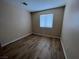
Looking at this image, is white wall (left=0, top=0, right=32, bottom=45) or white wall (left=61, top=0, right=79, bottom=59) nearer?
white wall (left=61, top=0, right=79, bottom=59)

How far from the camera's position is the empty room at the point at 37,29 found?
1.81 m

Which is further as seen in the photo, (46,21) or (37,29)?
(37,29)

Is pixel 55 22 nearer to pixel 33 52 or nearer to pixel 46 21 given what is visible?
pixel 46 21

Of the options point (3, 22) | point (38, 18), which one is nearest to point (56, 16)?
point (38, 18)

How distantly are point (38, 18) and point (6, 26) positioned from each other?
249cm

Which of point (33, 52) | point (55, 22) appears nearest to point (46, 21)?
point (55, 22)

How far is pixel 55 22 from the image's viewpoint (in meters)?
3.53

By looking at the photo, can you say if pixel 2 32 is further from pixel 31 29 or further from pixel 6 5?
pixel 31 29

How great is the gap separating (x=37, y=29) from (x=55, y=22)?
5.57 feet

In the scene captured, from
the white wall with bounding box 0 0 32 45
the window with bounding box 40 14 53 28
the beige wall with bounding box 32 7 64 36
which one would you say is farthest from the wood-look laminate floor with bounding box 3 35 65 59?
the window with bounding box 40 14 53 28

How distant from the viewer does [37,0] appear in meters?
2.23

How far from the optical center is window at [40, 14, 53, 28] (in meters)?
3.69

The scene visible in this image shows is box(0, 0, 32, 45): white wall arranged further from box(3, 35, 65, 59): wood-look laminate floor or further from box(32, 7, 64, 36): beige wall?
box(32, 7, 64, 36): beige wall

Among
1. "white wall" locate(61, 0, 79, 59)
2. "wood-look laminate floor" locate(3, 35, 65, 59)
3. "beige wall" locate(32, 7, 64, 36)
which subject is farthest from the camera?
"beige wall" locate(32, 7, 64, 36)
